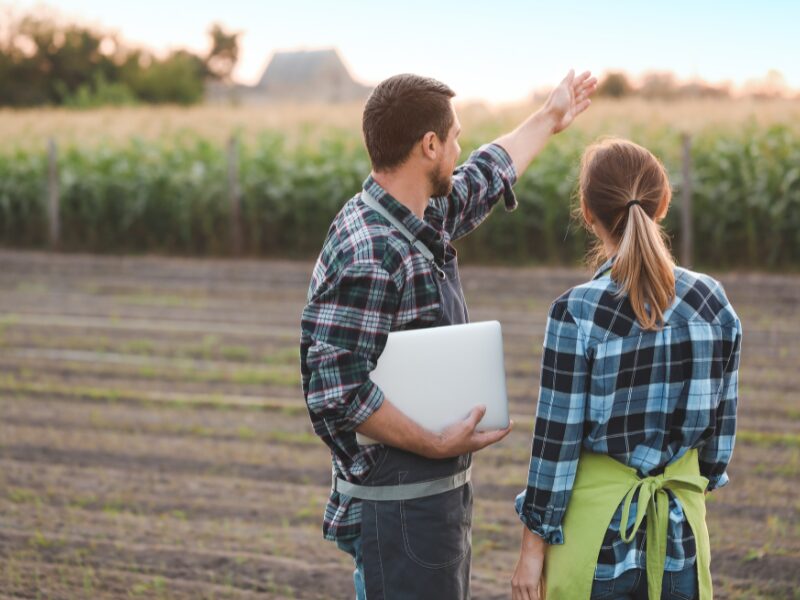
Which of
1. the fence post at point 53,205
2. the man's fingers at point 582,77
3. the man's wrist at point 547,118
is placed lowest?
the fence post at point 53,205

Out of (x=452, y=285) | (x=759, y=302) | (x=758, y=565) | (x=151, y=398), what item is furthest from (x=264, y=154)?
(x=452, y=285)

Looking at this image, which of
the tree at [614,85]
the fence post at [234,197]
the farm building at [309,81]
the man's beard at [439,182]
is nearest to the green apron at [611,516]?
the man's beard at [439,182]

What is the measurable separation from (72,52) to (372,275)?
51.2 meters

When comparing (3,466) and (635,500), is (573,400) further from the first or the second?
(3,466)

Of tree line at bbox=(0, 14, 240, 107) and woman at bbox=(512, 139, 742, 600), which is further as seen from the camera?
tree line at bbox=(0, 14, 240, 107)

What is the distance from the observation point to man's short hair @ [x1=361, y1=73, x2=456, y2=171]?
2.30 metres

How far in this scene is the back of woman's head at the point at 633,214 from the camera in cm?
218

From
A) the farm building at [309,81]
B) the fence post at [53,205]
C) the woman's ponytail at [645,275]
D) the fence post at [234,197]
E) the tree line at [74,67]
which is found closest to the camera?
the woman's ponytail at [645,275]

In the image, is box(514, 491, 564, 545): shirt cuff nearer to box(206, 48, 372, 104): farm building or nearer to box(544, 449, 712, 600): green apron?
box(544, 449, 712, 600): green apron

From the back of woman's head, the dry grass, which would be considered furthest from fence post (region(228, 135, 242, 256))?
the back of woman's head

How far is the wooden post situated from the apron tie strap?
11.6 m

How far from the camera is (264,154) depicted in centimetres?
1711

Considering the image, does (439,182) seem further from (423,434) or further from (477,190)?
(423,434)

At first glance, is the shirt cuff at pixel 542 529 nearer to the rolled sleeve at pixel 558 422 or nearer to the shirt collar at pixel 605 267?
the rolled sleeve at pixel 558 422
